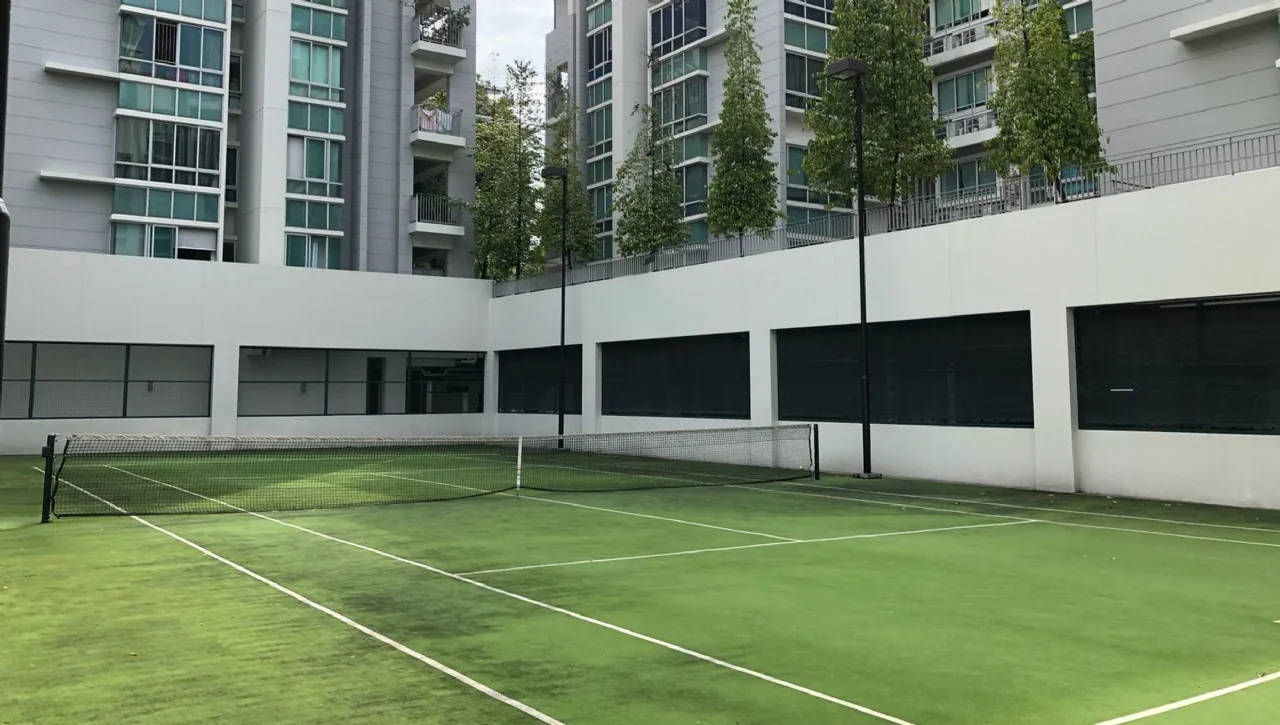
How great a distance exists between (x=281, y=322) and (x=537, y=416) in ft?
31.2

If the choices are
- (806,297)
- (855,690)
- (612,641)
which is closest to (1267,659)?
(855,690)

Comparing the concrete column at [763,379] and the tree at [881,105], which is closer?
the concrete column at [763,379]

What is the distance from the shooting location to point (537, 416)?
34844 millimetres

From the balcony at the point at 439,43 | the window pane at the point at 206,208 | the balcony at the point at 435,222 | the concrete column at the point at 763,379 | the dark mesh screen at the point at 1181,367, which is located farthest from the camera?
the balcony at the point at 439,43

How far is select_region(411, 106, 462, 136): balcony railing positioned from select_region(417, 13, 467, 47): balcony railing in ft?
10.1

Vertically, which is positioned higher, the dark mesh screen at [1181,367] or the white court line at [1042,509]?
the dark mesh screen at [1181,367]

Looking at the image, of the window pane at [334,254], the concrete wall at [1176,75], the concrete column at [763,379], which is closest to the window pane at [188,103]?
the window pane at [334,254]

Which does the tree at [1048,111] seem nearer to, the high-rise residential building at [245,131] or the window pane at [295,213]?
the high-rise residential building at [245,131]

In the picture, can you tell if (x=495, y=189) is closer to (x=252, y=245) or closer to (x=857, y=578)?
(x=252, y=245)

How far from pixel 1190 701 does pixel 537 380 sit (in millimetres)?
30326

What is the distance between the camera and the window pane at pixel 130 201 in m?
36.0

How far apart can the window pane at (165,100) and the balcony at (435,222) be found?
985 centimetres

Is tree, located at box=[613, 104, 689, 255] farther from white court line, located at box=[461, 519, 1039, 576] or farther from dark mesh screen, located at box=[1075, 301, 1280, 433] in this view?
white court line, located at box=[461, 519, 1039, 576]

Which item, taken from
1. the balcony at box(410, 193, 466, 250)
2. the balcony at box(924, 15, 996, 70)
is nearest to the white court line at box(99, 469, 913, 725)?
the balcony at box(410, 193, 466, 250)
